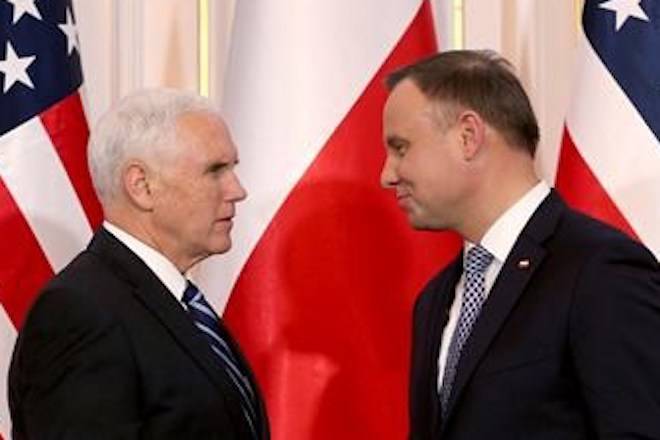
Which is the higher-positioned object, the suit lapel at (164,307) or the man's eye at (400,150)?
the man's eye at (400,150)

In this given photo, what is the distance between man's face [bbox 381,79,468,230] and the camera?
5.87 ft

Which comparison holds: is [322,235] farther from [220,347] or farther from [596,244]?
[596,244]

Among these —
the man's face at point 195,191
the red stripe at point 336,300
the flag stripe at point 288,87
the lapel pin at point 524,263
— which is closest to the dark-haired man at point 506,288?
the lapel pin at point 524,263

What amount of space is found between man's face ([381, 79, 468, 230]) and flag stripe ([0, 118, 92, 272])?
0.71m

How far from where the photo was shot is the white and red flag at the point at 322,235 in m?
2.26

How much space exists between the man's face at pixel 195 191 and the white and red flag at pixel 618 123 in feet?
2.53

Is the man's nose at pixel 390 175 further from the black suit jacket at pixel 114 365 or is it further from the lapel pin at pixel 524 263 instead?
the black suit jacket at pixel 114 365

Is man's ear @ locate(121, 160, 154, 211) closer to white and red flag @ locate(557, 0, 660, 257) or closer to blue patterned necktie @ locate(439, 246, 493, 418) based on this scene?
blue patterned necktie @ locate(439, 246, 493, 418)

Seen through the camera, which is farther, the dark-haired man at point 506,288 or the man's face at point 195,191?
the man's face at point 195,191

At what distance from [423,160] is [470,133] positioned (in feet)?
0.29

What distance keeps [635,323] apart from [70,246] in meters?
1.13

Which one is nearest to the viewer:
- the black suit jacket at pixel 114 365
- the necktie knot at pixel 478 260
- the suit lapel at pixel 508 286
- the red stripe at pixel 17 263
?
the black suit jacket at pixel 114 365

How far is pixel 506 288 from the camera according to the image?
1693 millimetres

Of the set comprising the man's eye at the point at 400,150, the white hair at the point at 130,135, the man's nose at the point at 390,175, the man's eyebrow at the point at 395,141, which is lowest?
the man's nose at the point at 390,175
